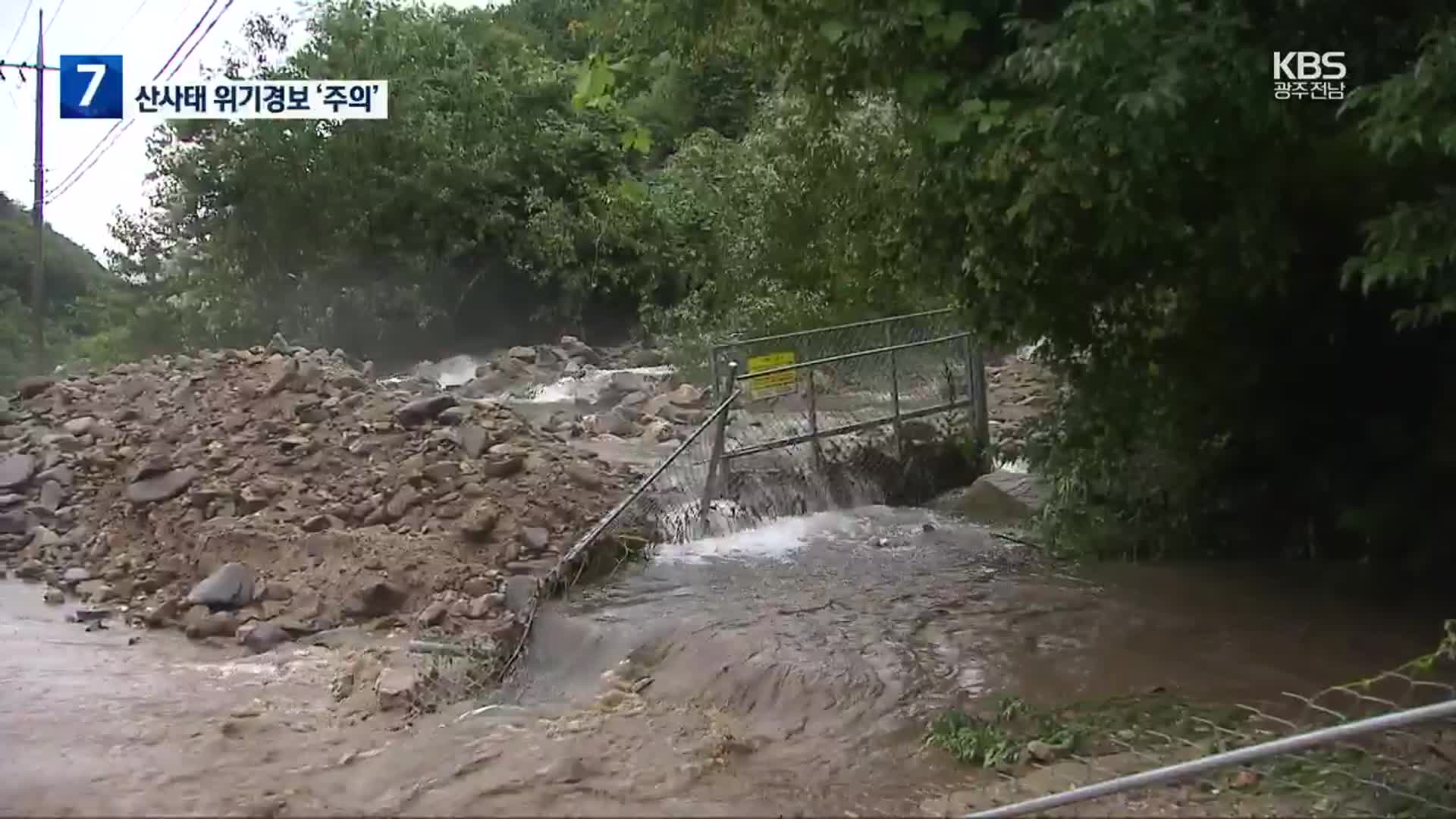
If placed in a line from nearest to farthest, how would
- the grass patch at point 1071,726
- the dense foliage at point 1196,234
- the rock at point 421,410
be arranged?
the dense foliage at point 1196,234, the grass patch at point 1071,726, the rock at point 421,410

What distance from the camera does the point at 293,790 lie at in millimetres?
4562

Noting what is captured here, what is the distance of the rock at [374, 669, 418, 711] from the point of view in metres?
6.54

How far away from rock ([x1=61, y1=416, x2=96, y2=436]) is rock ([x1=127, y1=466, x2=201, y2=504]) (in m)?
2.28

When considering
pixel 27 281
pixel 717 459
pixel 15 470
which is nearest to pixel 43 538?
pixel 15 470

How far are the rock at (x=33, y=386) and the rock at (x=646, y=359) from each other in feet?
29.2

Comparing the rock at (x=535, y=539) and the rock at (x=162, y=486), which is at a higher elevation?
the rock at (x=162, y=486)

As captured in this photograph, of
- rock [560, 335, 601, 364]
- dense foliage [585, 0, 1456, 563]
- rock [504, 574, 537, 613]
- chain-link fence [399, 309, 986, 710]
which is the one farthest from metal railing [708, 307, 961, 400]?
rock [560, 335, 601, 364]

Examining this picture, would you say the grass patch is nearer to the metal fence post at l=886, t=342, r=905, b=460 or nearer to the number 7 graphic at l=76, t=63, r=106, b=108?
the number 7 graphic at l=76, t=63, r=106, b=108

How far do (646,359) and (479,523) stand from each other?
1238 cm

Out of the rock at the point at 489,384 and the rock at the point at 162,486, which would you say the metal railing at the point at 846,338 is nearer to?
the rock at the point at 162,486

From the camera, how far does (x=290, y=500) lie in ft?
35.0

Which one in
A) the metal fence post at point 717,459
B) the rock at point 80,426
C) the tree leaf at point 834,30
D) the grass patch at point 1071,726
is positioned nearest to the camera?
the grass patch at point 1071,726

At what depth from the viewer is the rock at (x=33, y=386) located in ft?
49.9

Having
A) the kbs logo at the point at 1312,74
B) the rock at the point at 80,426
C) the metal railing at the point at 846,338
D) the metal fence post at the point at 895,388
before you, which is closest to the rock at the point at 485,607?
the metal railing at the point at 846,338
